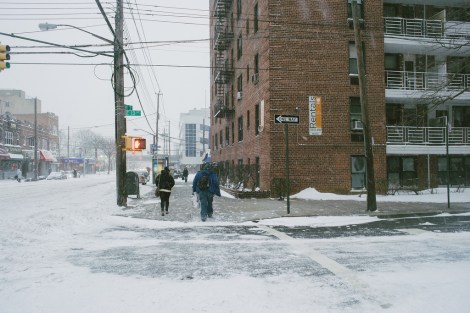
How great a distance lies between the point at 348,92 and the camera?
19062mm

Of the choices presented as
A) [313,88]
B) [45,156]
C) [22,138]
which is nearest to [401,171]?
[313,88]

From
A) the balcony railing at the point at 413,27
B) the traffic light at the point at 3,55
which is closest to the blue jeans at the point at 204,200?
the traffic light at the point at 3,55

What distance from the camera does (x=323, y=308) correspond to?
427cm

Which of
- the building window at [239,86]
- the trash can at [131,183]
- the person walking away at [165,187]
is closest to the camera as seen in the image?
the person walking away at [165,187]

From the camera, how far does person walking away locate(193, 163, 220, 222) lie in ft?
37.8

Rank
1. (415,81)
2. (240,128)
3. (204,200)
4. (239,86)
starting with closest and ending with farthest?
1. (204,200)
2. (415,81)
3. (240,128)
4. (239,86)

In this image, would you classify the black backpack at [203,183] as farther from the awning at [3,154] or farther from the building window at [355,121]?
the awning at [3,154]

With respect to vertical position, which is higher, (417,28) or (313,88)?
(417,28)

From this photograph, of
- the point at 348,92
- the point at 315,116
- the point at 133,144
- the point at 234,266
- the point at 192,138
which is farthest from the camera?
the point at 192,138

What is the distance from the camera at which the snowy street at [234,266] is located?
14.6ft

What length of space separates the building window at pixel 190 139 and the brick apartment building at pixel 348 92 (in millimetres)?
79926

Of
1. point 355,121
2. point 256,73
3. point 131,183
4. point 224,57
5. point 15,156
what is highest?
point 224,57

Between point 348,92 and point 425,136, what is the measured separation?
19.4ft

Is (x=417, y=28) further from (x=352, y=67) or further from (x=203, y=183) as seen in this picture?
(x=203, y=183)
